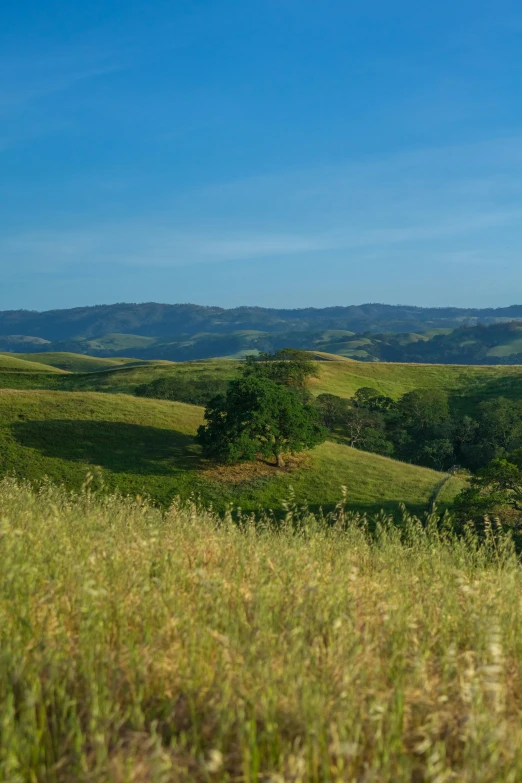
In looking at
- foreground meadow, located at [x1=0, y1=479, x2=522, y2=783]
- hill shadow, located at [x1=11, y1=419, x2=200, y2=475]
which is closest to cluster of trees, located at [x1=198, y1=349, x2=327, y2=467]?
hill shadow, located at [x1=11, y1=419, x2=200, y2=475]

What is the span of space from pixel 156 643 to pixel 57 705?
2.81ft

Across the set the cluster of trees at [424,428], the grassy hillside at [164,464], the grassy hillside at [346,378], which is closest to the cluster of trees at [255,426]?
the grassy hillside at [164,464]

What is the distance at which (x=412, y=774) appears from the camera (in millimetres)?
3619

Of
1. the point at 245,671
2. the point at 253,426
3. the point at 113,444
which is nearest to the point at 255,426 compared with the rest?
the point at 253,426

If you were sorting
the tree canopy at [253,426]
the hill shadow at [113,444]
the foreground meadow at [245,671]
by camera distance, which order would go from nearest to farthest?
the foreground meadow at [245,671] → the tree canopy at [253,426] → the hill shadow at [113,444]

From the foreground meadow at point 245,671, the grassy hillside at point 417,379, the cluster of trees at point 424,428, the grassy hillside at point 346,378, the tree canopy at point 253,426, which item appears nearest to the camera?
the foreground meadow at point 245,671

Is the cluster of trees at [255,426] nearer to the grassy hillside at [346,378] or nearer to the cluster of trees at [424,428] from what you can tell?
the cluster of trees at [424,428]

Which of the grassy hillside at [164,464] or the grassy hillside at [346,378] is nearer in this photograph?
the grassy hillside at [164,464]

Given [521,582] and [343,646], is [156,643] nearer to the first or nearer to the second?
[343,646]

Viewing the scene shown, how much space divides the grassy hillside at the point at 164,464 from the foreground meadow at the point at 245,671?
3750 centimetres

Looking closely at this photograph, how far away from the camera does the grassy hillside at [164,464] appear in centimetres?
→ 4803

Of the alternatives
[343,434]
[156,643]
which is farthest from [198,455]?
[156,643]

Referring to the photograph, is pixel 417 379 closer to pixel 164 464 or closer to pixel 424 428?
pixel 424 428

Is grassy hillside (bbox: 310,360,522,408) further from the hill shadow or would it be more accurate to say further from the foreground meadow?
the foreground meadow
